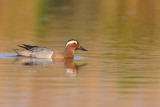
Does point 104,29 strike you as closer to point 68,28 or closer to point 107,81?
point 68,28

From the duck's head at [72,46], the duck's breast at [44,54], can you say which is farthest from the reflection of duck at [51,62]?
the duck's head at [72,46]

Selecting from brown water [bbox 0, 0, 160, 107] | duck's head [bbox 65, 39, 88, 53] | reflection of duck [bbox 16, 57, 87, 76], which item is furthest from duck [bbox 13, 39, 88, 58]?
brown water [bbox 0, 0, 160, 107]

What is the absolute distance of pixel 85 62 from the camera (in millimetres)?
13398

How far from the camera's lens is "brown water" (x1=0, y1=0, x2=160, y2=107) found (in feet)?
29.6

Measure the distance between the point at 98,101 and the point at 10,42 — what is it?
29.1ft

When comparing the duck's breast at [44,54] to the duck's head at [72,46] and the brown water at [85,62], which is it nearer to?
the brown water at [85,62]

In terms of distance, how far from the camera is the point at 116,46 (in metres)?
16.1

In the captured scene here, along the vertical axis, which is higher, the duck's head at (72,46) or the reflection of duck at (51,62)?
the duck's head at (72,46)

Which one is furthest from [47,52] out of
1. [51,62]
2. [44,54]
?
[51,62]

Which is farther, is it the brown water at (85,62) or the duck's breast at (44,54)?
the duck's breast at (44,54)

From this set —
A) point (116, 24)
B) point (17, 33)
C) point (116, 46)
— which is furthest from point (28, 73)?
point (116, 24)

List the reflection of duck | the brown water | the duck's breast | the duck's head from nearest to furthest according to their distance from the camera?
the brown water
the reflection of duck
the duck's breast
the duck's head

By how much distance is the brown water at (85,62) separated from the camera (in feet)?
29.6

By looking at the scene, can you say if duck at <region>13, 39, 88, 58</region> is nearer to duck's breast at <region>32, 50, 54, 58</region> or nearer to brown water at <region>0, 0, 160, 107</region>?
duck's breast at <region>32, 50, 54, 58</region>
